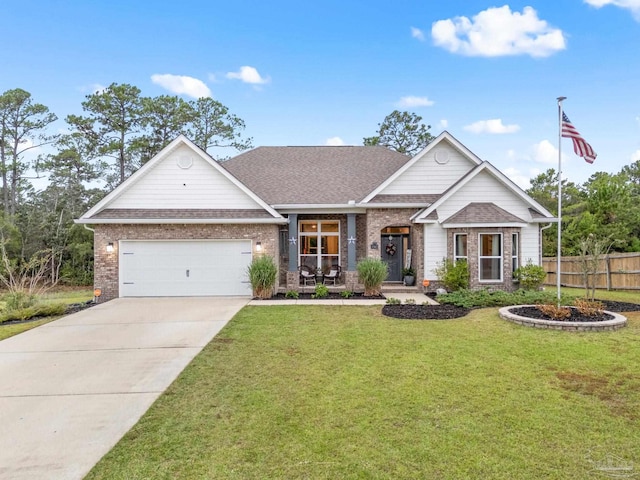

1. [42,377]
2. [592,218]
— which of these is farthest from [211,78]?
[592,218]

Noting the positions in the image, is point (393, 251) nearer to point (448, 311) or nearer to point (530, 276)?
point (530, 276)

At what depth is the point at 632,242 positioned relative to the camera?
64.4 ft

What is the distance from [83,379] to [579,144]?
492 inches

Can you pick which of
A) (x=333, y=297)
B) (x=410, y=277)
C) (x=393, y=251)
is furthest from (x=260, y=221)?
(x=410, y=277)

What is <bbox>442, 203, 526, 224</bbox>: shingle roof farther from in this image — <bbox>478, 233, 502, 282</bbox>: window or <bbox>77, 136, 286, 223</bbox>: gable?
<bbox>77, 136, 286, 223</bbox>: gable

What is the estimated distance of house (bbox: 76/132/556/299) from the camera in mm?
12734

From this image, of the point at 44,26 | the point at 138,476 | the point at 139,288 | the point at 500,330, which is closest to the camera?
the point at 138,476

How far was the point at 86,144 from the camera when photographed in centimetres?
2945

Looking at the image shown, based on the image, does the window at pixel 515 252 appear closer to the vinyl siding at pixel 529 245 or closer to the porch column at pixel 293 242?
the vinyl siding at pixel 529 245

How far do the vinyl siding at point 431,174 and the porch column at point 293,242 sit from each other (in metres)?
3.61

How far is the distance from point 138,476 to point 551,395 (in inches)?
183

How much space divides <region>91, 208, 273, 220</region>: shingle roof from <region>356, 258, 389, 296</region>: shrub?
3.83 m

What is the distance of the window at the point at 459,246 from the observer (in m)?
12.9

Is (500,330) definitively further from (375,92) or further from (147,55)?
(147,55)
